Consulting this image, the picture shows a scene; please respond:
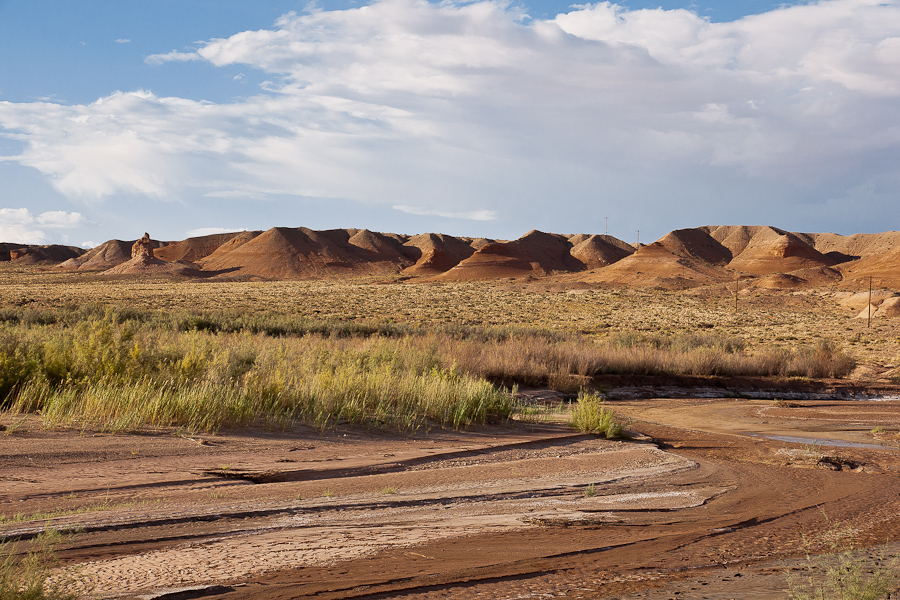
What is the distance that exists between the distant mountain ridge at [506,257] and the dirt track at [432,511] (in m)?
75.1

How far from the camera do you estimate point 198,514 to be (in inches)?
210

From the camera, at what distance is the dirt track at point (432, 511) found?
4.40 meters

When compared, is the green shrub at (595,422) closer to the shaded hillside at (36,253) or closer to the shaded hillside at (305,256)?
the shaded hillside at (305,256)

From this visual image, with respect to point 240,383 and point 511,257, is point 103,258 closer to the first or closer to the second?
point 511,257

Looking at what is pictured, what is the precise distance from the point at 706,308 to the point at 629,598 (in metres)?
56.6

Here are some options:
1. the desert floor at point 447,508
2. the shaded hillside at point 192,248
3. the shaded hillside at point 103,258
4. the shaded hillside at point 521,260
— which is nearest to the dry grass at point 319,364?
the desert floor at point 447,508

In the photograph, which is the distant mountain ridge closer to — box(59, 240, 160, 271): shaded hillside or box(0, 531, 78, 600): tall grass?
box(59, 240, 160, 271): shaded hillside

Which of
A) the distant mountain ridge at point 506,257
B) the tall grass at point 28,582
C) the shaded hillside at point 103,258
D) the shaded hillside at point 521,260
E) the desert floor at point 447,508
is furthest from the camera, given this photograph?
the shaded hillside at point 103,258

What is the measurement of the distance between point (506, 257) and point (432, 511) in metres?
116

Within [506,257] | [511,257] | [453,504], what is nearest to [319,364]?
[453,504]

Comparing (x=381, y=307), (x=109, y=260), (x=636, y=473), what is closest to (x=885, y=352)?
(x=636, y=473)

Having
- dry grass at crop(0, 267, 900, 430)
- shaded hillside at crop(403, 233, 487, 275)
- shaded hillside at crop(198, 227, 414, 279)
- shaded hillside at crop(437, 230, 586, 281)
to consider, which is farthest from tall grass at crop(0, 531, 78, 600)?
shaded hillside at crop(403, 233, 487, 275)

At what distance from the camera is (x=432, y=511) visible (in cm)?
595

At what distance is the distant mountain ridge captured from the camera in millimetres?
96062
